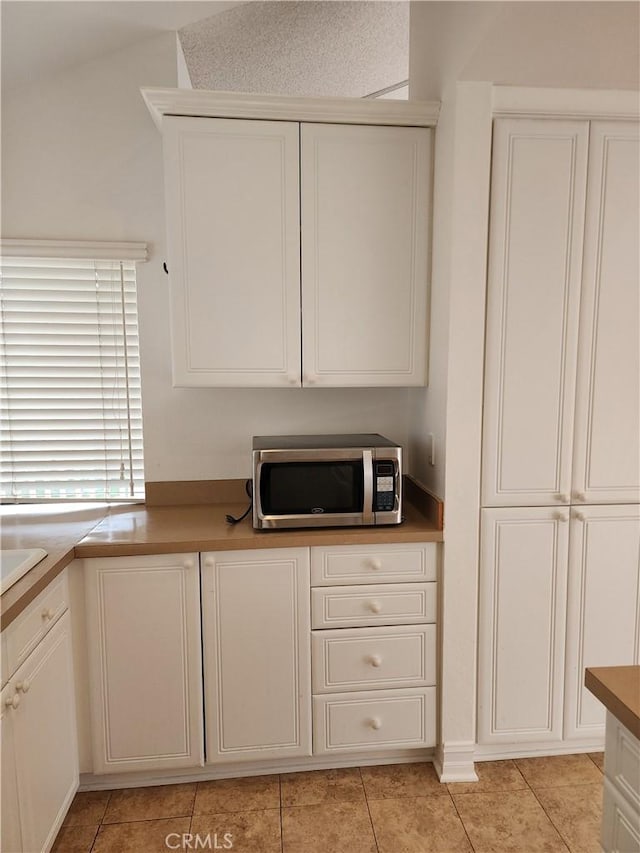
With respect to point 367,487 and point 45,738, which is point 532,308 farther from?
point 45,738

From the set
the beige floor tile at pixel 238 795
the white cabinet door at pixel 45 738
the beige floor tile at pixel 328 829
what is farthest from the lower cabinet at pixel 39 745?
the beige floor tile at pixel 328 829

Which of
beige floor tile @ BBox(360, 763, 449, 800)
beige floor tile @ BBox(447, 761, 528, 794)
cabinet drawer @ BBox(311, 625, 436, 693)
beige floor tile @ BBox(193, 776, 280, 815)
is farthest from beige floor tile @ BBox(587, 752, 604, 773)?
beige floor tile @ BBox(193, 776, 280, 815)

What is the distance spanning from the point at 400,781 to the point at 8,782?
128 centimetres

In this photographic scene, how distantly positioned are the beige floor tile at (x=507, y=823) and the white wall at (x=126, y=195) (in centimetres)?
154

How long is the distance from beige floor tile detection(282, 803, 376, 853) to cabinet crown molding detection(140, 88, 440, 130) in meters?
2.32

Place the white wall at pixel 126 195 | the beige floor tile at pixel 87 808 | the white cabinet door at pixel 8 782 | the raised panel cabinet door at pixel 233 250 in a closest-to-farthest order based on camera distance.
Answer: the white cabinet door at pixel 8 782 < the beige floor tile at pixel 87 808 < the raised panel cabinet door at pixel 233 250 < the white wall at pixel 126 195

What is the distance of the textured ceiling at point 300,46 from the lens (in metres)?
2.07

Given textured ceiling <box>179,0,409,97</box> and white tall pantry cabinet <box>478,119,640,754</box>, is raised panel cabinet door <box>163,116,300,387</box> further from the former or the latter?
white tall pantry cabinet <box>478,119,640,754</box>

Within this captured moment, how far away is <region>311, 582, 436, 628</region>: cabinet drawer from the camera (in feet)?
6.46

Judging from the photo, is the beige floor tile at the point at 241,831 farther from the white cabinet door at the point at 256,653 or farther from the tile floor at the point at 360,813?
the white cabinet door at the point at 256,653

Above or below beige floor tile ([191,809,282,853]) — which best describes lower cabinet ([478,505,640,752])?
above

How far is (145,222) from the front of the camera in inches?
89.4

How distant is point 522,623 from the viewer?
6.63 ft

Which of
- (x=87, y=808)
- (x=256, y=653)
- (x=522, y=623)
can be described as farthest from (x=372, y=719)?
(x=87, y=808)
